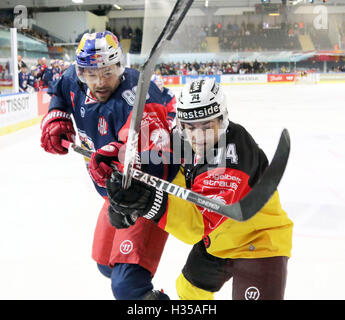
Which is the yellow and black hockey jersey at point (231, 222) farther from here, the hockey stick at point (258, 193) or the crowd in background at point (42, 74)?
the crowd in background at point (42, 74)

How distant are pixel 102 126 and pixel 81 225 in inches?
50.0

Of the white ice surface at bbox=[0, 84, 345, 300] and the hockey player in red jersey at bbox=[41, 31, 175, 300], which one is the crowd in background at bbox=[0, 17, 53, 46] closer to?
the white ice surface at bbox=[0, 84, 345, 300]

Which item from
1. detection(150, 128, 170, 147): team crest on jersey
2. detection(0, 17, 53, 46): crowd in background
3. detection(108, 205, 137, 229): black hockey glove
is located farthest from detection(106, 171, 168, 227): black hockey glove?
detection(0, 17, 53, 46): crowd in background

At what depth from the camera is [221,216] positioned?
1.27 meters

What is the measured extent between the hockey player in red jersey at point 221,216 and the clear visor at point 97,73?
371mm

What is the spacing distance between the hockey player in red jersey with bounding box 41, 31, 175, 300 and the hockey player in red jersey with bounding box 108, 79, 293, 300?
0.53ft

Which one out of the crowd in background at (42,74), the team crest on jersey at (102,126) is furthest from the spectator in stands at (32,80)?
the team crest on jersey at (102,126)

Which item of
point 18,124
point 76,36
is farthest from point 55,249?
point 76,36

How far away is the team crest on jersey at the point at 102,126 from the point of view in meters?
1.72

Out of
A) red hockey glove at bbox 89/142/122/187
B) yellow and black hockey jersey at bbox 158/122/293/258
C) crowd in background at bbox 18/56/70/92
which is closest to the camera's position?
yellow and black hockey jersey at bbox 158/122/293/258

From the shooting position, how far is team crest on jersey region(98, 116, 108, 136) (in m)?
1.72

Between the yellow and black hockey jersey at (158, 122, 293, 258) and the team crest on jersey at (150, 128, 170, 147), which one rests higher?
the team crest on jersey at (150, 128, 170, 147)
